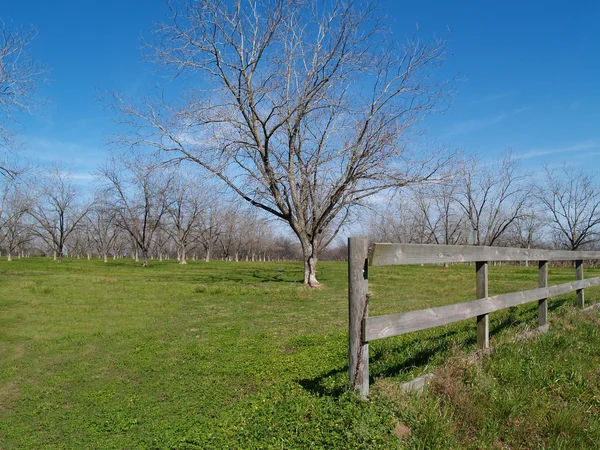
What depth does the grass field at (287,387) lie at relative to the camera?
3223mm

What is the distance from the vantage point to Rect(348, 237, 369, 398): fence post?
3420 millimetres

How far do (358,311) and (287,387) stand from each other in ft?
5.03

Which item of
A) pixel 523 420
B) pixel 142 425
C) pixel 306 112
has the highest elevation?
pixel 306 112

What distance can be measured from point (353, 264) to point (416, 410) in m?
1.32

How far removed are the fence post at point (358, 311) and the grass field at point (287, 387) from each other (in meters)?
0.18

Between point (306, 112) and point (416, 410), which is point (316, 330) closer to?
point (416, 410)

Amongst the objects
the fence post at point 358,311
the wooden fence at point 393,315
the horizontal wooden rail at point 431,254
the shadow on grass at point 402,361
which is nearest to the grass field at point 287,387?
the shadow on grass at point 402,361

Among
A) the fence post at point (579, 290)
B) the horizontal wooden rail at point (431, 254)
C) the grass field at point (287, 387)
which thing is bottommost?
the grass field at point (287, 387)

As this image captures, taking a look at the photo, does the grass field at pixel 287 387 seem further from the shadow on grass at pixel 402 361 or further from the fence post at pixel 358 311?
the fence post at pixel 358 311

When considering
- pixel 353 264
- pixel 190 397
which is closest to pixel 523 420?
pixel 353 264

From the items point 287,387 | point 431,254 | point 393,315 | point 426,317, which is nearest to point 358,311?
point 393,315

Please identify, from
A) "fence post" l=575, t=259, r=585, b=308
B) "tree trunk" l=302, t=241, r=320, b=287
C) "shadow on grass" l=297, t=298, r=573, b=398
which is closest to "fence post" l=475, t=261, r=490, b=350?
"shadow on grass" l=297, t=298, r=573, b=398

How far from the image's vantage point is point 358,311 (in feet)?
11.2

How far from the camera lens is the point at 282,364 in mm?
5480
